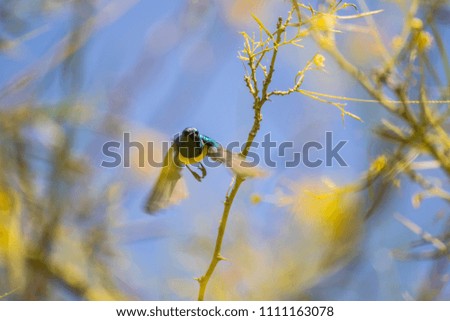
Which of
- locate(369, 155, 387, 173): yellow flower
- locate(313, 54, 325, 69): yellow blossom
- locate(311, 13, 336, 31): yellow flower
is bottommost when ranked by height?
locate(369, 155, 387, 173): yellow flower

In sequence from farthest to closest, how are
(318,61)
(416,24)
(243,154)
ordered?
(416,24) < (318,61) < (243,154)

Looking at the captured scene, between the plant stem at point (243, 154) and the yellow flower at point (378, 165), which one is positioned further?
the yellow flower at point (378, 165)

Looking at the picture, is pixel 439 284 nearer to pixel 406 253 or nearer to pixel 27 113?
pixel 406 253

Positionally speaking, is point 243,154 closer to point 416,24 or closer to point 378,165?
point 378,165

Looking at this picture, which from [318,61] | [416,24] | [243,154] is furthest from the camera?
[416,24]

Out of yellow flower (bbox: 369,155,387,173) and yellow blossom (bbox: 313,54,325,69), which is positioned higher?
yellow blossom (bbox: 313,54,325,69)

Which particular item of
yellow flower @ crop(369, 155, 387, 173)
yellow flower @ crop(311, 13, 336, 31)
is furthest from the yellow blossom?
yellow flower @ crop(369, 155, 387, 173)

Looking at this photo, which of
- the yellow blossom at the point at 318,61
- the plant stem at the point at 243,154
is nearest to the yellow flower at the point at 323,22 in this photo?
the yellow blossom at the point at 318,61

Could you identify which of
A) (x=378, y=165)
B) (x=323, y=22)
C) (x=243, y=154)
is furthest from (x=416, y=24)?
(x=243, y=154)

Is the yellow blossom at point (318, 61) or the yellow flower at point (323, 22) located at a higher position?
the yellow flower at point (323, 22)

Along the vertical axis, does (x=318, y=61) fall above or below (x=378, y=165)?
above

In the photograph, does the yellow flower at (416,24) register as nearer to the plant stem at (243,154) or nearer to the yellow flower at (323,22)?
the yellow flower at (323,22)

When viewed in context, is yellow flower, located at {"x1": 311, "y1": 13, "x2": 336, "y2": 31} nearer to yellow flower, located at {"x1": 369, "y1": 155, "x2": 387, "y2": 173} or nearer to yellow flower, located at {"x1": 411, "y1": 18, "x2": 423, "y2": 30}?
yellow flower, located at {"x1": 411, "y1": 18, "x2": 423, "y2": 30}

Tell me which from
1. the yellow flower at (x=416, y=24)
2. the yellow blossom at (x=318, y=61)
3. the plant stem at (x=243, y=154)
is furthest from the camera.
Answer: the yellow flower at (x=416, y=24)
